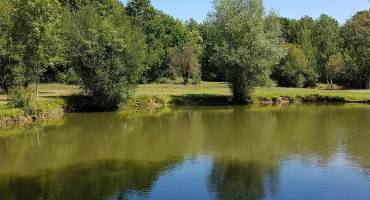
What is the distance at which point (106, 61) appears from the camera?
50938mm

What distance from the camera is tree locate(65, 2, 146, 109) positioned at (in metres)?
50.8

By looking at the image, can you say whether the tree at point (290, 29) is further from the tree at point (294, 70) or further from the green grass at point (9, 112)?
the green grass at point (9, 112)

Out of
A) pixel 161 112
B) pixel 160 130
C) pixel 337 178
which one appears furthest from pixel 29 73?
pixel 337 178

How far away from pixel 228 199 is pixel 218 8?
140ft

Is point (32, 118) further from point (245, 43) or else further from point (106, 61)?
point (245, 43)

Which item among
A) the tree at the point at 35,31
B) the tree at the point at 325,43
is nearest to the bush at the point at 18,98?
the tree at the point at 35,31

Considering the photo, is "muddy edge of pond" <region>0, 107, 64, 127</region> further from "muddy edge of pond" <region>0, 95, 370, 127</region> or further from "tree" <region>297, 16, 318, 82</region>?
"tree" <region>297, 16, 318, 82</region>

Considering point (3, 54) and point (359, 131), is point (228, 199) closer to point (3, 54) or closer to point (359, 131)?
point (359, 131)

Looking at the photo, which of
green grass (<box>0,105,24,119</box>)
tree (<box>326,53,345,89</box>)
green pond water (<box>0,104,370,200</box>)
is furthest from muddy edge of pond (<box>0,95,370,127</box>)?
tree (<box>326,53,345,89</box>)

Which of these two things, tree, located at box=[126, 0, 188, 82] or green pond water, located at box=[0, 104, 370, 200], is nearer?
green pond water, located at box=[0, 104, 370, 200]

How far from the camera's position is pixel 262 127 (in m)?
39.3

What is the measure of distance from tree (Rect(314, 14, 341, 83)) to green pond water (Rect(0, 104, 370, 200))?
50704 millimetres

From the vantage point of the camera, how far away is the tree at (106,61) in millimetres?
50781

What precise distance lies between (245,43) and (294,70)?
2976cm
